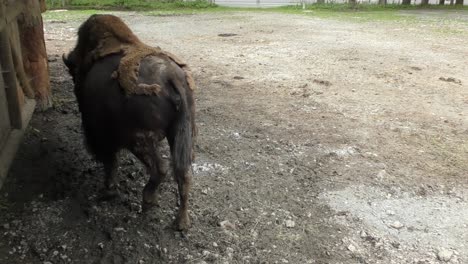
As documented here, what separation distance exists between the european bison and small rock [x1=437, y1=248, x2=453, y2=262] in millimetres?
2151

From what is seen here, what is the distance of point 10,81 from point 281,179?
300 cm

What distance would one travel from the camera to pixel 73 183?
16.1 feet

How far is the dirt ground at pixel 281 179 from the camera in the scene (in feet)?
13.5

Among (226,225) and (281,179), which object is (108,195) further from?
(281,179)

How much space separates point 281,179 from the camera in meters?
5.33

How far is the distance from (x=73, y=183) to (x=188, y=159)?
150 cm

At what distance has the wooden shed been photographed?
492cm

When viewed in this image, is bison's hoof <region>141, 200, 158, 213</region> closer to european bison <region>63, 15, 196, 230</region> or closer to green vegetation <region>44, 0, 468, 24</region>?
european bison <region>63, 15, 196, 230</region>

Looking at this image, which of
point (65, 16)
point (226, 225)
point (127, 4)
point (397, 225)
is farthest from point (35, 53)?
point (127, 4)

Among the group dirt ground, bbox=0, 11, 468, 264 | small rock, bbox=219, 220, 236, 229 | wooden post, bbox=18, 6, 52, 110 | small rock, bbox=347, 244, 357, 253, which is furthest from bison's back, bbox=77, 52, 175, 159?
wooden post, bbox=18, 6, 52, 110

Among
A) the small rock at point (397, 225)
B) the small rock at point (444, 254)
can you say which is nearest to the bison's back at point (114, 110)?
the small rock at point (397, 225)

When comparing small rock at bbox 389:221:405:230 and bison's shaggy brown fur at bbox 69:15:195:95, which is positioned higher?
bison's shaggy brown fur at bbox 69:15:195:95

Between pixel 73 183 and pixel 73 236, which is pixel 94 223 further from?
pixel 73 183

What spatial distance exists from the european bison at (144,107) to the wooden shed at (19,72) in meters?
1.02
